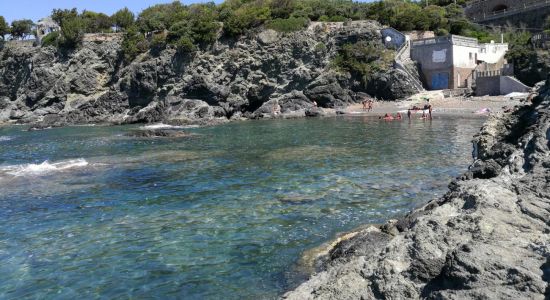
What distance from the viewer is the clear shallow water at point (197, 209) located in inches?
399

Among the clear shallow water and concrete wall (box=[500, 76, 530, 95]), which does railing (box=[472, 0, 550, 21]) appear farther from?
the clear shallow water

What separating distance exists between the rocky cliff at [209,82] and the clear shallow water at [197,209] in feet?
96.4

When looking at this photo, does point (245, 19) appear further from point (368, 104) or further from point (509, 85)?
point (509, 85)

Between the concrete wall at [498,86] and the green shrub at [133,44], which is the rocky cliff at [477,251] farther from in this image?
the green shrub at [133,44]

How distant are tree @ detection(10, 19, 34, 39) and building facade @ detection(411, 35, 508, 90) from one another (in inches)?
2647

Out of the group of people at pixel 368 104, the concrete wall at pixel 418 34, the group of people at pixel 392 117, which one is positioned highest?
the concrete wall at pixel 418 34

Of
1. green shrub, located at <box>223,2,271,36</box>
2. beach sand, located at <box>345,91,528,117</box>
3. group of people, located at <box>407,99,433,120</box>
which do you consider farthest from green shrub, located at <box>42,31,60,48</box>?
group of people, located at <box>407,99,433,120</box>

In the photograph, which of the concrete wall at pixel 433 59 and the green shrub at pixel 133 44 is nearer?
the concrete wall at pixel 433 59

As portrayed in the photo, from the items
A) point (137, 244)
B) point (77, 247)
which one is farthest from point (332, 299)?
point (77, 247)

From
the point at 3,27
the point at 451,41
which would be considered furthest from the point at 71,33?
the point at 451,41

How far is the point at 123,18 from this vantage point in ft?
266

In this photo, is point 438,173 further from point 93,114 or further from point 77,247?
point 93,114

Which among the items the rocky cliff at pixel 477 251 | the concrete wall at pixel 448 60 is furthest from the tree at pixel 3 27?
the rocky cliff at pixel 477 251

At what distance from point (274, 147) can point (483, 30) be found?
50794mm
